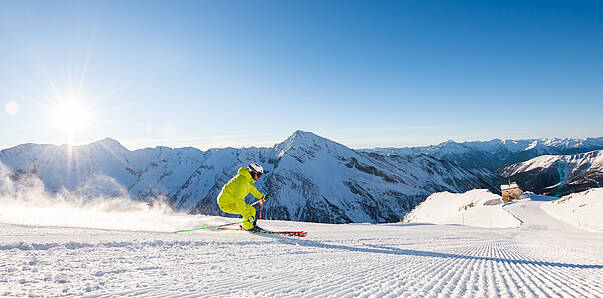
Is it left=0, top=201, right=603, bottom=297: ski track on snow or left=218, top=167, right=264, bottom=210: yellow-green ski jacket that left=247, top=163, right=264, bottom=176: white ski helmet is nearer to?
left=218, top=167, right=264, bottom=210: yellow-green ski jacket

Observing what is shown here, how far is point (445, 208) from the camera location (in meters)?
69.0

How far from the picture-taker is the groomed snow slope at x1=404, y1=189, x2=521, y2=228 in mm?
39094

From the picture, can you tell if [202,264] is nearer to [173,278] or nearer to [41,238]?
[173,278]

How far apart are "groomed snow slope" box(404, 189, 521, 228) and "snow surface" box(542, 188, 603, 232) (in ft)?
18.4

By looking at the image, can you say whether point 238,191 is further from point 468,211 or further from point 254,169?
point 468,211

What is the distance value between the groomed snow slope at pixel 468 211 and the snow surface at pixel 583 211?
560cm

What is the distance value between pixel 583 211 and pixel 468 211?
65.7 ft

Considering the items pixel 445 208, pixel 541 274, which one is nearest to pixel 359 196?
pixel 445 208

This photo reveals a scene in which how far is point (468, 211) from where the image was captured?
53.1 metres

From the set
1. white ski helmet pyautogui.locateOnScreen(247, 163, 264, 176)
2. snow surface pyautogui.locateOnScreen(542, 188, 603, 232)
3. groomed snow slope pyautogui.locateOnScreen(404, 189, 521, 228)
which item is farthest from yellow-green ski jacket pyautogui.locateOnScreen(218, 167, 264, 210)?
groomed snow slope pyautogui.locateOnScreen(404, 189, 521, 228)

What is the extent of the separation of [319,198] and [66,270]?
16787 cm

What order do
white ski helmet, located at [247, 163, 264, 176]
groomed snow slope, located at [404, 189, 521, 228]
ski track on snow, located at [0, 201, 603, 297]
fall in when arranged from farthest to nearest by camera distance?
groomed snow slope, located at [404, 189, 521, 228], white ski helmet, located at [247, 163, 264, 176], ski track on snow, located at [0, 201, 603, 297]

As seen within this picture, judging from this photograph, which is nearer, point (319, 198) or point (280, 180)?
point (319, 198)

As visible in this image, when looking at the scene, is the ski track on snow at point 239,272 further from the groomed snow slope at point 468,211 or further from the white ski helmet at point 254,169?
the groomed snow slope at point 468,211
